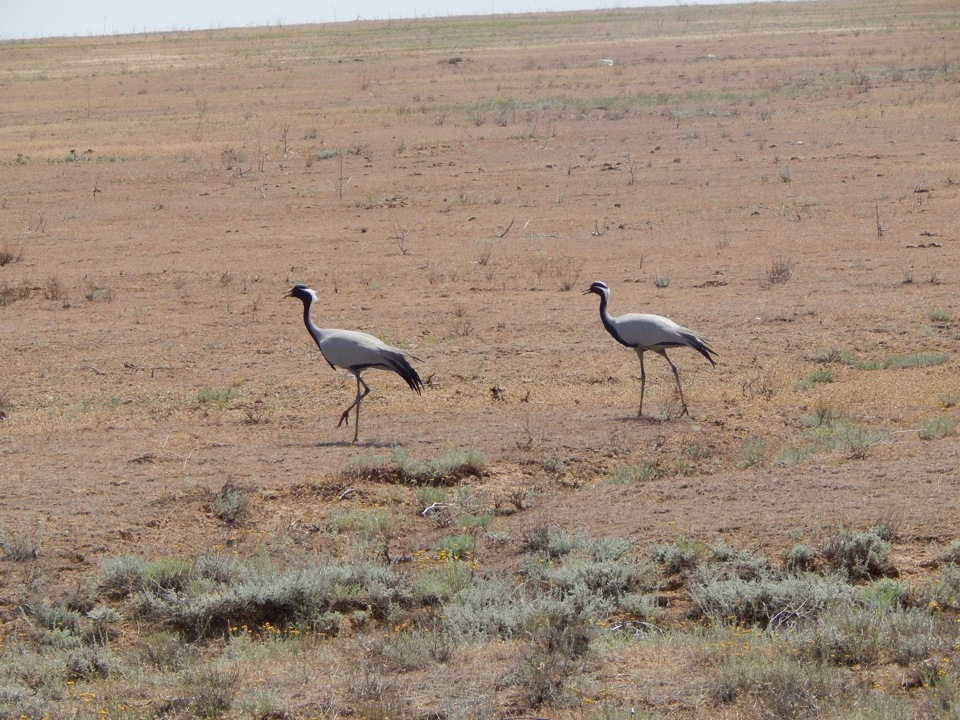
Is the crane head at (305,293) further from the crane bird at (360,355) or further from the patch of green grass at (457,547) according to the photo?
the patch of green grass at (457,547)

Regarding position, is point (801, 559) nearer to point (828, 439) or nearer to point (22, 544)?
point (828, 439)

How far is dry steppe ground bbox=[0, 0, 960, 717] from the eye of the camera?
28.0 ft

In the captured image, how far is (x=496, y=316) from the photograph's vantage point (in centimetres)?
1538

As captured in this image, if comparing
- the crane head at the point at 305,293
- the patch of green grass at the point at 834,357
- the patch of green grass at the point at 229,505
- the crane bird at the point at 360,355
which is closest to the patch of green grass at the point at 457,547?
the patch of green grass at the point at 229,505

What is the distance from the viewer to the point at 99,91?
4653cm

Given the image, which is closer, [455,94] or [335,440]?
[335,440]

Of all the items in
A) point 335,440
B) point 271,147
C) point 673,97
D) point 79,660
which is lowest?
point 79,660

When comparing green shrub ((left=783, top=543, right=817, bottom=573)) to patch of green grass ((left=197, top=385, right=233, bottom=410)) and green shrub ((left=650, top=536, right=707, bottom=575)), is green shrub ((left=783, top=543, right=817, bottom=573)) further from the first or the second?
patch of green grass ((left=197, top=385, right=233, bottom=410))

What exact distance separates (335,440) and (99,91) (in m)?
39.9

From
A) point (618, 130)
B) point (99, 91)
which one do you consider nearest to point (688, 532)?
point (618, 130)

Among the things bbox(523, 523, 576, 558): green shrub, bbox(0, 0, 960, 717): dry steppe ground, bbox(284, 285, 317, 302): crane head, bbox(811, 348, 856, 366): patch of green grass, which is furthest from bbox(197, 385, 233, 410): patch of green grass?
bbox(811, 348, 856, 366): patch of green grass

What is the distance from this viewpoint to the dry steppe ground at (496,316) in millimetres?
8523

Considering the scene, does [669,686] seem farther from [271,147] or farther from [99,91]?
[99,91]

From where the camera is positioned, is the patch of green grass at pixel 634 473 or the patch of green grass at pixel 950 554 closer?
the patch of green grass at pixel 950 554
